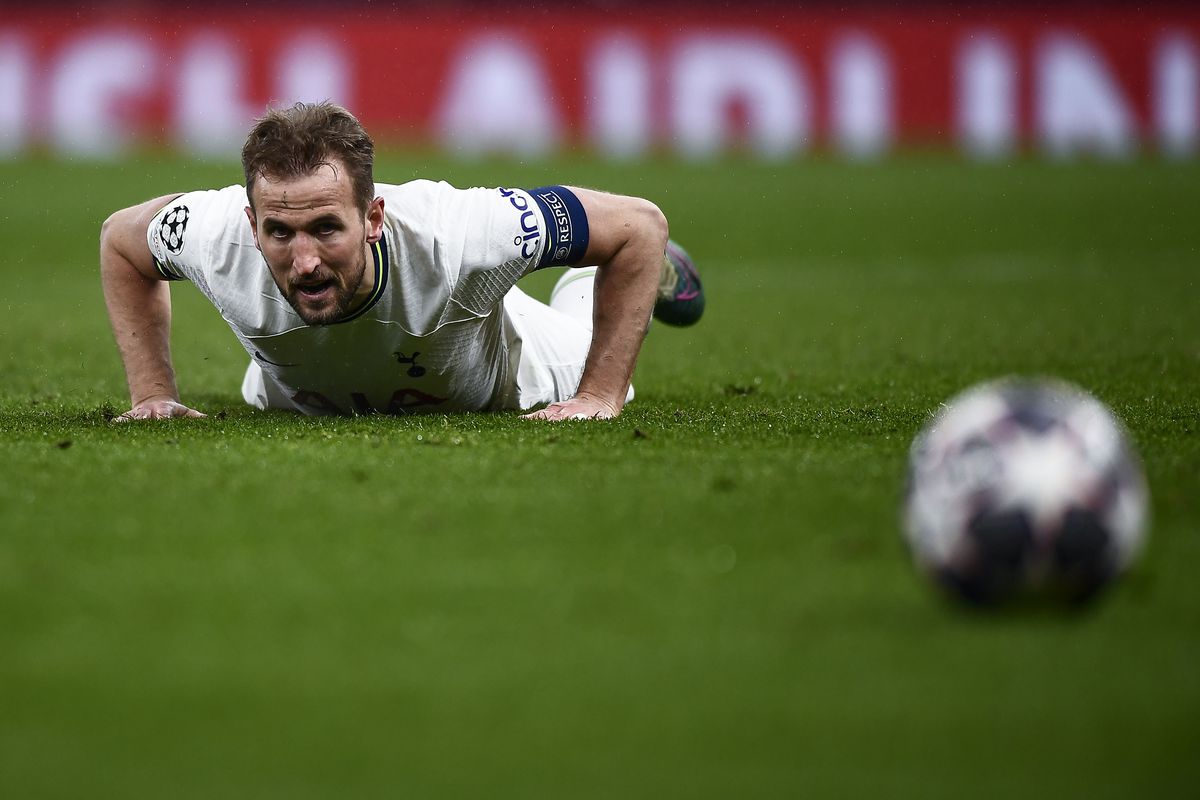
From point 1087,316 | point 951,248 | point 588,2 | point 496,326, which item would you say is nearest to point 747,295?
point 1087,316

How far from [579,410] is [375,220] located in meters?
0.97

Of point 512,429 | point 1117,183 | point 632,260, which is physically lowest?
point 1117,183

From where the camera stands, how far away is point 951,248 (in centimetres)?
1451

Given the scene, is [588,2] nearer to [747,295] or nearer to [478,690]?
[747,295]

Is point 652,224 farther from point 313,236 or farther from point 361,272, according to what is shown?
point 313,236

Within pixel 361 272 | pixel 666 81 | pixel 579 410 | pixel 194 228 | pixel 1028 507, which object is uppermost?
pixel 194 228

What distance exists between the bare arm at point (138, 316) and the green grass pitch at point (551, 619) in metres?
0.23

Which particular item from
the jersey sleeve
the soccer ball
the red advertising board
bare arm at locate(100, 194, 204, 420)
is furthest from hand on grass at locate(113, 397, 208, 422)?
the red advertising board

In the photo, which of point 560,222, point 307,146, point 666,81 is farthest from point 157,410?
point 666,81

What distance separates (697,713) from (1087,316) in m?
7.60

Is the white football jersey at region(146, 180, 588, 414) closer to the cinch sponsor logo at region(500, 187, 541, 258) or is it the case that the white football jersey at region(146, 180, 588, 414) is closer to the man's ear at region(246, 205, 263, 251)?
the cinch sponsor logo at region(500, 187, 541, 258)

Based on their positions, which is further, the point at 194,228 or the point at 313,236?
Answer: the point at 194,228

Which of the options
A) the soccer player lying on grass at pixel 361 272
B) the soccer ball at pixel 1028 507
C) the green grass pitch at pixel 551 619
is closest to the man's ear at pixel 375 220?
the soccer player lying on grass at pixel 361 272

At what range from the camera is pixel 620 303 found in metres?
5.50
